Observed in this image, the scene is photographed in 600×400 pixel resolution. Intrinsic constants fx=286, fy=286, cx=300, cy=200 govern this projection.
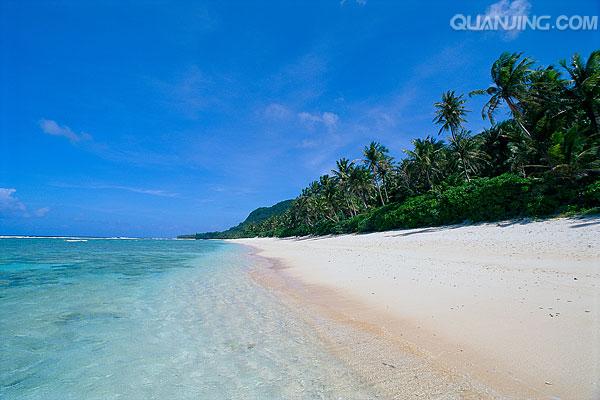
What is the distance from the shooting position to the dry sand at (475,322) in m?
3.33

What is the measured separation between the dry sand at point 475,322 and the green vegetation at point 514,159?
26.9 feet

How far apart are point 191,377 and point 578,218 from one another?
18.9m

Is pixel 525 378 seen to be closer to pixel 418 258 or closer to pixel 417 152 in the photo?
pixel 418 258

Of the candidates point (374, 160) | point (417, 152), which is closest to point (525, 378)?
point (417, 152)

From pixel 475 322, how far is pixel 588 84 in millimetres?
24203

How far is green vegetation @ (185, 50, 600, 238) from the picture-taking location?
17000 millimetres

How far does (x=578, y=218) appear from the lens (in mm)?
14508

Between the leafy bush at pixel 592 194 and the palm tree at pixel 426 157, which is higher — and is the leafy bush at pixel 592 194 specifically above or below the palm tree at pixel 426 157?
below

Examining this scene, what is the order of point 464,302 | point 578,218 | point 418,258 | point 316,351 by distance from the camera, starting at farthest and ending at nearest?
point 578,218 → point 418,258 → point 464,302 → point 316,351

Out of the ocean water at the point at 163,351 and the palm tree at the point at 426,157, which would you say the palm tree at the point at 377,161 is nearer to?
the palm tree at the point at 426,157

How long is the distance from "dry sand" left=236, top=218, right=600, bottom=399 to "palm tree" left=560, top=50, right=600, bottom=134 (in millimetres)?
14970

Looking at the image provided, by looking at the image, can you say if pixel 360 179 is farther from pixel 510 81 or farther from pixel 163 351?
pixel 163 351

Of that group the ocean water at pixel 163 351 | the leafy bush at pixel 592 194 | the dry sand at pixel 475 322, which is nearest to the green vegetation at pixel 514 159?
the leafy bush at pixel 592 194

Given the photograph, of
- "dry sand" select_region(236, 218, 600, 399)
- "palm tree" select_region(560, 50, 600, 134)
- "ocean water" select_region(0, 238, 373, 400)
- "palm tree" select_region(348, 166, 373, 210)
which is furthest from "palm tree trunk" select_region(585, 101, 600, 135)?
"palm tree" select_region(348, 166, 373, 210)
